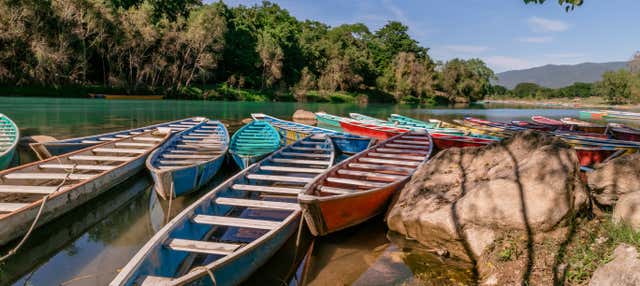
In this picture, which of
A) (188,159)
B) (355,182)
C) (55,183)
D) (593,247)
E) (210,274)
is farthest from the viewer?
(188,159)

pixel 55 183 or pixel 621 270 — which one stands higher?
pixel 621 270

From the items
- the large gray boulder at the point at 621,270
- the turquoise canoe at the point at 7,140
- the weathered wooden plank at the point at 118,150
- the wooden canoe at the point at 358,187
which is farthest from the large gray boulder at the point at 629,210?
the turquoise canoe at the point at 7,140

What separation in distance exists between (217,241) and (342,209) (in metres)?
1.83

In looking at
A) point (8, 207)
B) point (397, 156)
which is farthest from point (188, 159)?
point (397, 156)

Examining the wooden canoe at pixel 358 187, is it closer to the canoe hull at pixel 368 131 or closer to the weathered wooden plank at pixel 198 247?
the weathered wooden plank at pixel 198 247

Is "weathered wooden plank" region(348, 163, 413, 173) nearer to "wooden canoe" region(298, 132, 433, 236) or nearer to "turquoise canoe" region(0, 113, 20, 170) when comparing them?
"wooden canoe" region(298, 132, 433, 236)

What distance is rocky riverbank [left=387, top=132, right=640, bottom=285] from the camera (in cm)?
380

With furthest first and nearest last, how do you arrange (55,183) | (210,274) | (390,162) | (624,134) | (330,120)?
1. (330,120)
2. (624,134)
3. (390,162)
4. (55,183)
5. (210,274)

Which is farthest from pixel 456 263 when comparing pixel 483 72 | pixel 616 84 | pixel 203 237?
pixel 483 72

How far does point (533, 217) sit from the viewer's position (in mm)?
4383

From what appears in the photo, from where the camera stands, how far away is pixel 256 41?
65.6 meters

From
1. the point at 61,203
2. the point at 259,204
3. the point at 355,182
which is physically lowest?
the point at 61,203

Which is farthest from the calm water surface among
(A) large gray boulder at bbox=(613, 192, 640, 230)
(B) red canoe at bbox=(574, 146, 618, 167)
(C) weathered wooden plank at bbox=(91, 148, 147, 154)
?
(B) red canoe at bbox=(574, 146, 618, 167)

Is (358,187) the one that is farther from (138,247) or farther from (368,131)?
(368,131)
